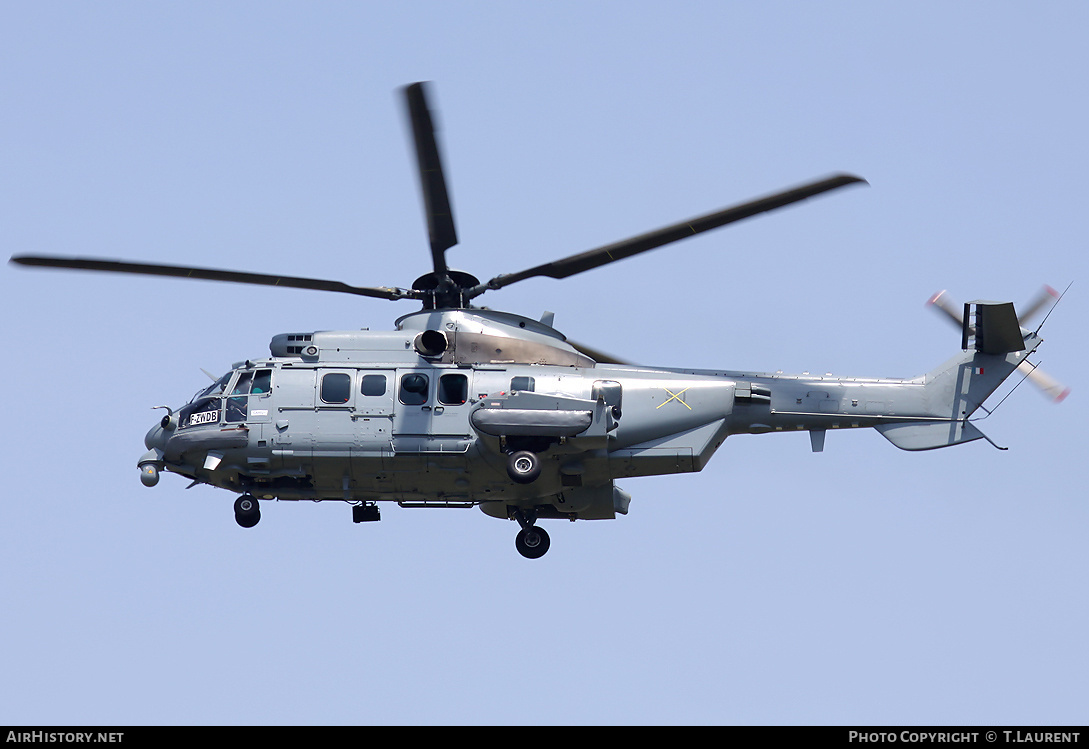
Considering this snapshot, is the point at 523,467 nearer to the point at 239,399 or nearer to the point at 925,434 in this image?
the point at 239,399

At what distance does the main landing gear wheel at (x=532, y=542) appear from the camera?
29531mm

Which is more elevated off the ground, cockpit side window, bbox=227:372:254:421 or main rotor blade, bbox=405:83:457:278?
main rotor blade, bbox=405:83:457:278

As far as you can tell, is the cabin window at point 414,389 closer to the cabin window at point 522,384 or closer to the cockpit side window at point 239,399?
the cabin window at point 522,384

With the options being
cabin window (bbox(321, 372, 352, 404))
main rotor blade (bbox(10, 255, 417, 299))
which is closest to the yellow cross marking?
cabin window (bbox(321, 372, 352, 404))

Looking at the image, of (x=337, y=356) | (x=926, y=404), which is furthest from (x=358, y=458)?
(x=926, y=404)

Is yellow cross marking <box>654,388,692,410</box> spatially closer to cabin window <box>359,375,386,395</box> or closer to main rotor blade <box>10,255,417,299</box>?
cabin window <box>359,375,386,395</box>

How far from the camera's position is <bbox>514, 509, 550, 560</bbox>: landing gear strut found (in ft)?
96.8

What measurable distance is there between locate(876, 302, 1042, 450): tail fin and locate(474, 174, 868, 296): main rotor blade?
5815mm

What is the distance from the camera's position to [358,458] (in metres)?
27.7

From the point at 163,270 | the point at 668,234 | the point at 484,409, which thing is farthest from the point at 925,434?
the point at 163,270
